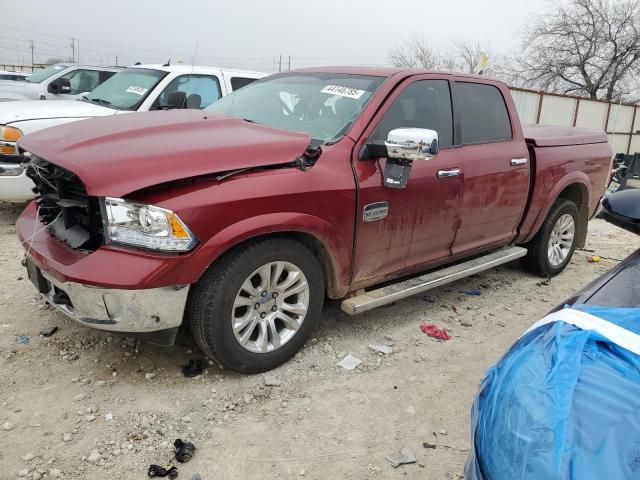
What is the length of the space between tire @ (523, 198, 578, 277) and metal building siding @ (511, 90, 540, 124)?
10.6 m

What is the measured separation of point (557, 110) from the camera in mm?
16422

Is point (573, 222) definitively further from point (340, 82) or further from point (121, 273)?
point (121, 273)

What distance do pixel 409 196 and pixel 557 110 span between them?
14.9m

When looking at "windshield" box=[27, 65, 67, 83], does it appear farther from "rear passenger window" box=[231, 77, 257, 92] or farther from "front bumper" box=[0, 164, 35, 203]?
"front bumper" box=[0, 164, 35, 203]

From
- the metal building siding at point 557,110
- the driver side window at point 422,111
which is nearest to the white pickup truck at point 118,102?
the driver side window at point 422,111

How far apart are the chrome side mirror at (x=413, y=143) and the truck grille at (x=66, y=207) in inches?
66.7

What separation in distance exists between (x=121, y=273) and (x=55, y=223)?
85 centimetres

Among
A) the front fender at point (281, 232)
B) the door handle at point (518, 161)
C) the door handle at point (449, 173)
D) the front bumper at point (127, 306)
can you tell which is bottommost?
the front bumper at point (127, 306)

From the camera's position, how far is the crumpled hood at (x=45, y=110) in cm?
544

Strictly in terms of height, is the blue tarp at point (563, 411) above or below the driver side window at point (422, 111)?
below

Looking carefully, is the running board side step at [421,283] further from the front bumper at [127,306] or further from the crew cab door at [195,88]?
the crew cab door at [195,88]

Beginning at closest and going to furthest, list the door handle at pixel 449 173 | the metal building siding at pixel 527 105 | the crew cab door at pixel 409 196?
the crew cab door at pixel 409 196, the door handle at pixel 449 173, the metal building siding at pixel 527 105

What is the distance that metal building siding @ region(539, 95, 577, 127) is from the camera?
15920 mm

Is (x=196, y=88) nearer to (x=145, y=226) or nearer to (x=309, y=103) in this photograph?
(x=309, y=103)
